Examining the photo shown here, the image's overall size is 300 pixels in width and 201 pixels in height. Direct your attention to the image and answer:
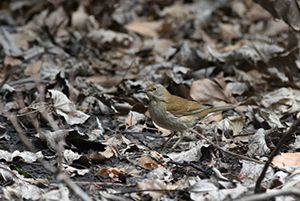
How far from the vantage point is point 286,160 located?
497 centimetres

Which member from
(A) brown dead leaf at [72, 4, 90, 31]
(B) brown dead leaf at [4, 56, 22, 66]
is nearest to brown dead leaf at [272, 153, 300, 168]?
(B) brown dead leaf at [4, 56, 22, 66]

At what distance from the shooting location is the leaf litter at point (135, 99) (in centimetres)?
434

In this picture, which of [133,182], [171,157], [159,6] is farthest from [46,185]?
[159,6]

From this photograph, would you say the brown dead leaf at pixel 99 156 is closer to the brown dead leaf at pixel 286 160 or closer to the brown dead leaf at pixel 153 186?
the brown dead leaf at pixel 153 186

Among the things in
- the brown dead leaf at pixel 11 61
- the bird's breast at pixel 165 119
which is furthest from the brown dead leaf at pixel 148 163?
the brown dead leaf at pixel 11 61

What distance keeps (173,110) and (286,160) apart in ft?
5.90

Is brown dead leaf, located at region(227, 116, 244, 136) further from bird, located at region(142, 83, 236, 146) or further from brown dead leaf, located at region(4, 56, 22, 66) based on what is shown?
brown dead leaf, located at region(4, 56, 22, 66)

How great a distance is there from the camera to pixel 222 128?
6.13 metres

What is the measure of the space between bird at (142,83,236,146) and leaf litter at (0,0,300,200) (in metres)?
0.18

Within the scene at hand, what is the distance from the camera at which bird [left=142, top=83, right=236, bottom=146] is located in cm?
596

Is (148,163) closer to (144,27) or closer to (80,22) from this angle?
(80,22)

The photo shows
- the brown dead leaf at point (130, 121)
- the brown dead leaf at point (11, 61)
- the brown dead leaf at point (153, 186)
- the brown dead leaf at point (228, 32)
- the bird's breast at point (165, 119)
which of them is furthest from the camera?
the brown dead leaf at point (228, 32)

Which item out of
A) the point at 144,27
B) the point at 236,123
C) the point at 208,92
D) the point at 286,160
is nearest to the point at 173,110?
the point at 236,123

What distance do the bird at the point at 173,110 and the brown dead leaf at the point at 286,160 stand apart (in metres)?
1.49
